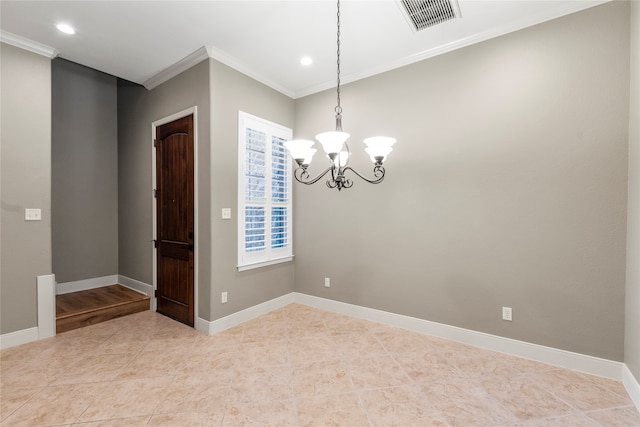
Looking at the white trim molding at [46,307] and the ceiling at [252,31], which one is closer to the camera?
the ceiling at [252,31]

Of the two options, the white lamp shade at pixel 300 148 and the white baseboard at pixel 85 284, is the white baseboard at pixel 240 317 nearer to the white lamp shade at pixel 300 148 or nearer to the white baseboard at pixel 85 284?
the white lamp shade at pixel 300 148

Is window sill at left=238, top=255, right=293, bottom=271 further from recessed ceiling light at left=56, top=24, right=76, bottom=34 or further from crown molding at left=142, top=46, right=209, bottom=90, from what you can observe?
recessed ceiling light at left=56, top=24, right=76, bottom=34

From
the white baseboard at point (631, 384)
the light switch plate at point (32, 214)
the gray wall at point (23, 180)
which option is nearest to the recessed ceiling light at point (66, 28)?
the gray wall at point (23, 180)

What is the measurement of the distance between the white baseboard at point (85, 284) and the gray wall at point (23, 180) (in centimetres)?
129

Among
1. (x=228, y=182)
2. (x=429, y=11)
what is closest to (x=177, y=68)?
(x=228, y=182)

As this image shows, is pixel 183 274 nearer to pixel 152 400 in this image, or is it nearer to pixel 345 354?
pixel 152 400

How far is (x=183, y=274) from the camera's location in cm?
337

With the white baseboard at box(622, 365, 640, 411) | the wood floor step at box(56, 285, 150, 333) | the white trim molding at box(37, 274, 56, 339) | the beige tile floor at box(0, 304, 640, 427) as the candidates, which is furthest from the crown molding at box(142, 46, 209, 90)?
the white baseboard at box(622, 365, 640, 411)

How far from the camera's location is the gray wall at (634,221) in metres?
2.00

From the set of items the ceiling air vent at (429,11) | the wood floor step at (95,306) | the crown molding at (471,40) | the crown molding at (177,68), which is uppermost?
the ceiling air vent at (429,11)

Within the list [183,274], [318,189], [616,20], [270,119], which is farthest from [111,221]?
[616,20]

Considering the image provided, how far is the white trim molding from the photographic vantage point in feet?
9.49

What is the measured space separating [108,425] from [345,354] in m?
1.78

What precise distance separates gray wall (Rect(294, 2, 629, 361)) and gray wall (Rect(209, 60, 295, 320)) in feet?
3.61
